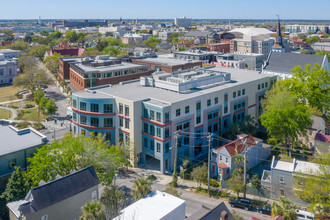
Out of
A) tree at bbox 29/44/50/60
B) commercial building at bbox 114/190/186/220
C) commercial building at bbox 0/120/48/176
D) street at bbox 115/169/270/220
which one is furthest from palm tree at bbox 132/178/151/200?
tree at bbox 29/44/50/60

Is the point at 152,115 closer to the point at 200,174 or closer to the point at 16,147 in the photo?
the point at 200,174

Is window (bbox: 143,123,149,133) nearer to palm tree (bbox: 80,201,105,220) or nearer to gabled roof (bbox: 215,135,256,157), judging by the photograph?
gabled roof (bbox: 215,135,256,157)

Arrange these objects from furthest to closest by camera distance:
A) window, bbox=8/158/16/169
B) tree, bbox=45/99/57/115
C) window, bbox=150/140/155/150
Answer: tree, bbox=45/99/57/115 < window, bbox=150/140/155/150 < window, bbox=8/158/16/169

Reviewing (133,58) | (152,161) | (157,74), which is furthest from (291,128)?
(133,58)

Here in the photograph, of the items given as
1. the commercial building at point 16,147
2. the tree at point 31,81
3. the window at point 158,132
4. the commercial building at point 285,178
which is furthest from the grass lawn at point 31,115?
the commercial building at point 285,178

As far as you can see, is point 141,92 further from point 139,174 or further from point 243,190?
point 243,190

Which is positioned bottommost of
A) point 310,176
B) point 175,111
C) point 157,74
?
point 310,176
